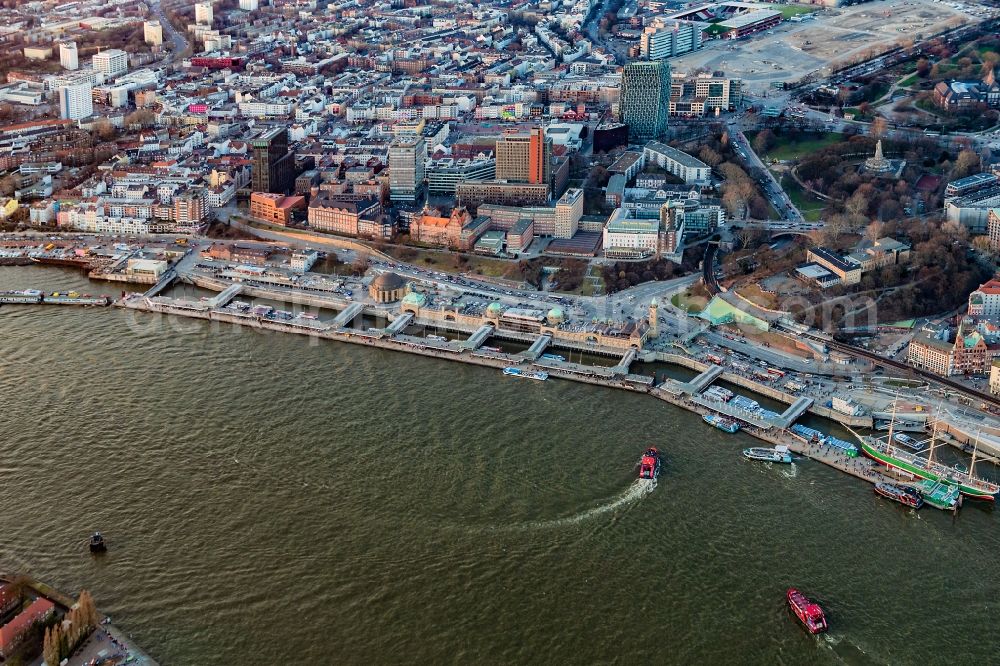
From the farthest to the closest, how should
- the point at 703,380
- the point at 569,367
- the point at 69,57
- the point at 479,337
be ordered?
the point at 69,57 < the point at 479,337 < the point at 569,367 < the point at 703,380

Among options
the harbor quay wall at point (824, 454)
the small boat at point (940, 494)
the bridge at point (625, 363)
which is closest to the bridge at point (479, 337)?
the bridge at point (625, 363)

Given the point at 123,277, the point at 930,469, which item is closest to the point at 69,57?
the point at 123,277

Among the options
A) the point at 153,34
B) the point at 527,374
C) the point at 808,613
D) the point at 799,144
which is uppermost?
the point at 153,34

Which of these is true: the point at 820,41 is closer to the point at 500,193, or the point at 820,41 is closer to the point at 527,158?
the point at 527,158

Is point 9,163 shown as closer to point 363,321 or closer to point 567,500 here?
point 363,321

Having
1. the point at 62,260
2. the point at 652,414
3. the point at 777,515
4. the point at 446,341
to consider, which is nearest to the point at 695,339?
the point at 652,414

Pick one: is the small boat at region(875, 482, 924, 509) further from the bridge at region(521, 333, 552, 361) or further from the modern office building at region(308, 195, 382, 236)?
the modern office building at region(308, 195, 382, 236)

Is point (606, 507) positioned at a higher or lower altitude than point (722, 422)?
lower
